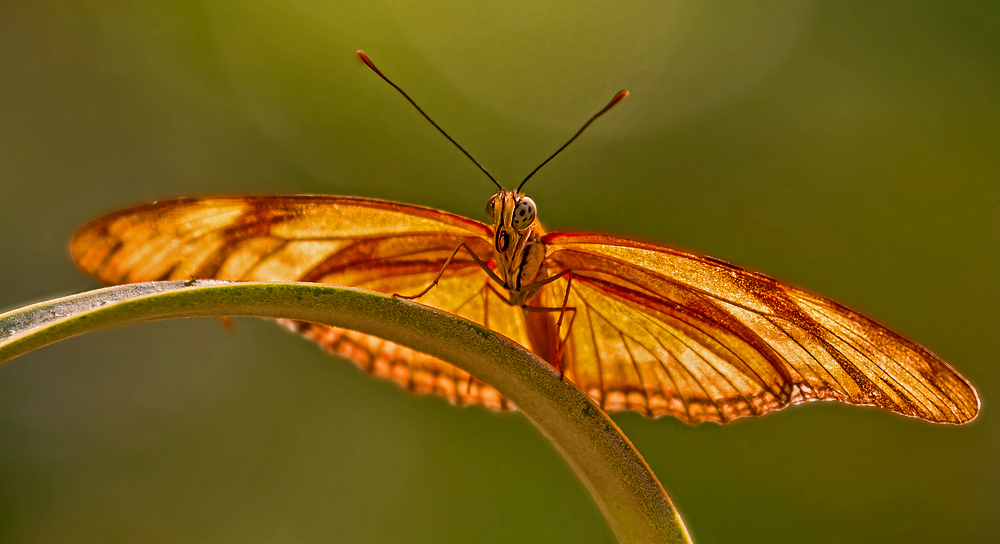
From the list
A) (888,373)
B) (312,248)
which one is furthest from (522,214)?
(888,373)

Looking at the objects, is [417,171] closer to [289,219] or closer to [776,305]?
[289,219]

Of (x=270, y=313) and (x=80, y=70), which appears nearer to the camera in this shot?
(x=270, y=313)

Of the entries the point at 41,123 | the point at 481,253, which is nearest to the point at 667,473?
the point at 481,253

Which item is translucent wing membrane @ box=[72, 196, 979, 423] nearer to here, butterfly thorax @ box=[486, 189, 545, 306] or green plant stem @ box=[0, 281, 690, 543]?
butterfly thorax @ box=[486, 189, 545, 306]

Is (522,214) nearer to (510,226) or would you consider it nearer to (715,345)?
(510,226)

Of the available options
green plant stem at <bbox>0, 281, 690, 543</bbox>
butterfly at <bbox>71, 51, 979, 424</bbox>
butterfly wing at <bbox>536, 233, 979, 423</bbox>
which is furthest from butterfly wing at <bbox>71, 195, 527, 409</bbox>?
green plant stem at <bbox>0, 281, 690, 543</bbox>

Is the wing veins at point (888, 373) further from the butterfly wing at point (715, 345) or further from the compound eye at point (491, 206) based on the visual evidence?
the compound eye at point (491, 206)
